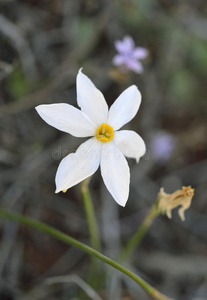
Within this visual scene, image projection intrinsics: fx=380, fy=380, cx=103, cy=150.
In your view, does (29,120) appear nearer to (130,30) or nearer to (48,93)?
(48,93)

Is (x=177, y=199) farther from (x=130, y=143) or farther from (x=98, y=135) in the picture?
(x=98, y=135)

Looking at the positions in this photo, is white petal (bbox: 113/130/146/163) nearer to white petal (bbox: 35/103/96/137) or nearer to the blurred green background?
white petal (bbox: 35/103/96/137)

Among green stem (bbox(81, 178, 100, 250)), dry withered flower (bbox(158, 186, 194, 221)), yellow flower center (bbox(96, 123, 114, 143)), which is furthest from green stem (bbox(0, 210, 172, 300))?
yellow flower center (bbox(96, 123, 114, 143))

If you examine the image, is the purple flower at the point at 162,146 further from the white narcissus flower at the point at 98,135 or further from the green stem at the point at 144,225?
the white narcissus flower at the point at 98,135

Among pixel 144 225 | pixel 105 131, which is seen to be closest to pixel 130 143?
pixel 105 131

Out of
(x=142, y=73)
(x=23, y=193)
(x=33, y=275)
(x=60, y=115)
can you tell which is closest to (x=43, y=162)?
(x=23, y=193)
